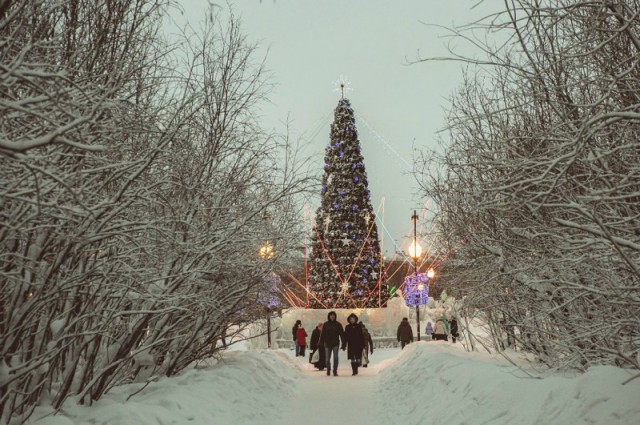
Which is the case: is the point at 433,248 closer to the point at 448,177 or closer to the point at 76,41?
the point at 448,177

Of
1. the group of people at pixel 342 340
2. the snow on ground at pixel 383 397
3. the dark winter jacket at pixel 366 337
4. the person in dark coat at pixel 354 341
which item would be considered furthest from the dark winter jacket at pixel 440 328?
the snow on ground at pixel 383 397

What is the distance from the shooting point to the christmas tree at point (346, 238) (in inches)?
1551

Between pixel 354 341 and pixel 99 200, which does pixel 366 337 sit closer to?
pixel 354 341

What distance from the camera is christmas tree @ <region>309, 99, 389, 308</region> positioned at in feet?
129

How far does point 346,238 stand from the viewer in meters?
39.9

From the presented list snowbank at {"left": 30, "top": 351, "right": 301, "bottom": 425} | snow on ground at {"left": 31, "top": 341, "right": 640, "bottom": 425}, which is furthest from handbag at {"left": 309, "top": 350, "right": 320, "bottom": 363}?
snowbank at {"left": 30, "top": 351, "right": 301, "bottom": 425}

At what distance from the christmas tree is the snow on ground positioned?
1907 cm

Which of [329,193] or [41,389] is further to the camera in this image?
[329,193]

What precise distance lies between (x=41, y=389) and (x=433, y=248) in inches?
555

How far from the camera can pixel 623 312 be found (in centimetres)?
720

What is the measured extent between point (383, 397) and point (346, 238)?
24.9 meters

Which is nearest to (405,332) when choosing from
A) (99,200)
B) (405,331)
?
(405,331)

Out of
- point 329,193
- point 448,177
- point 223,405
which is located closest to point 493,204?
point 223,405

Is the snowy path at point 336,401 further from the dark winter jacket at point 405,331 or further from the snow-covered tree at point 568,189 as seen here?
the dark winter jacket at point 405,331
